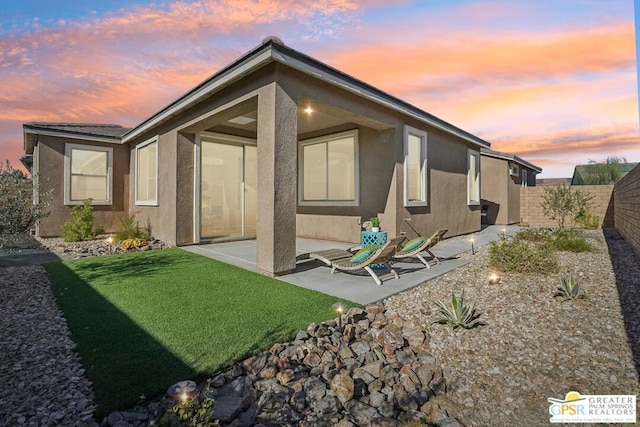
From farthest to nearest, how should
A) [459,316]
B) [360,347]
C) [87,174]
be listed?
[87,174] < [459,316] < [360,347]

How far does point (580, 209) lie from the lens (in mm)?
14523

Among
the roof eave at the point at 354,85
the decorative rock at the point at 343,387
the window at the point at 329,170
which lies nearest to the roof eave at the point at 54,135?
the window at the point at 329,170

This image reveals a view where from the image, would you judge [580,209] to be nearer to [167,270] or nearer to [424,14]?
[424,14]

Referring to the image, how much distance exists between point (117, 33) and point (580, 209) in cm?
1883

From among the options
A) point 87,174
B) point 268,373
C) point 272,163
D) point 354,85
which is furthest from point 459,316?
point 87,174

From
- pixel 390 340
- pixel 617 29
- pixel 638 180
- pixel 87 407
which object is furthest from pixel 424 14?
pixel 87 407

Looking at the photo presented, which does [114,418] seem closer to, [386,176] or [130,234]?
[386,176]

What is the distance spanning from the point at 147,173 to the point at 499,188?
16.3m

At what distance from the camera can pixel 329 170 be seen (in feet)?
32.9

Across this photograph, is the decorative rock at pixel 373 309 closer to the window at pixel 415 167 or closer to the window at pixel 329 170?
the window at pixel 415 167

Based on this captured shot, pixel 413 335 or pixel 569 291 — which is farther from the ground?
pixel 569 291

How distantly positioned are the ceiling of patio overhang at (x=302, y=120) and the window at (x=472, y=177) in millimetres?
5739

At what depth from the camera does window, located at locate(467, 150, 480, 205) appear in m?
12.4

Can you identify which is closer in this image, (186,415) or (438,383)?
(186,415)
